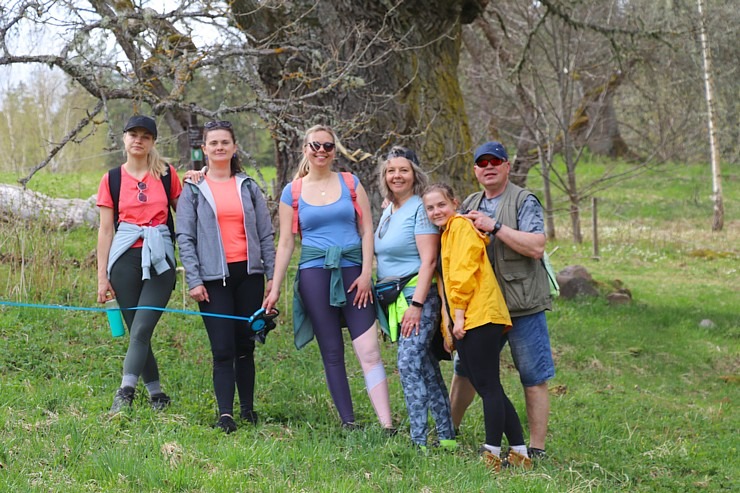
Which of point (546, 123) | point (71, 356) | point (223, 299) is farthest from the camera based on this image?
point (546, 123)

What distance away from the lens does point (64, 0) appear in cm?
646

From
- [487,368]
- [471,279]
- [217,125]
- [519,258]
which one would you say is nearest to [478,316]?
[471,279]

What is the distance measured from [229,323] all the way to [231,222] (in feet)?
1.93

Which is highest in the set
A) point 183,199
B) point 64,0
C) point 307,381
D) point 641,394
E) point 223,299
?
point 64,0

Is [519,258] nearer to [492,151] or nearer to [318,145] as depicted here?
[492,151]

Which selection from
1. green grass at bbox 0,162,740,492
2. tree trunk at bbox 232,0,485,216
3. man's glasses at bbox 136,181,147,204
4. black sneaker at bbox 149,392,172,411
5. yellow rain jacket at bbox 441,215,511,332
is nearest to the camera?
green grass at bbox 0,162,740,492

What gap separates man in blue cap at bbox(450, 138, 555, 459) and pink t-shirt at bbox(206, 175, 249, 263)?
4.36 ft

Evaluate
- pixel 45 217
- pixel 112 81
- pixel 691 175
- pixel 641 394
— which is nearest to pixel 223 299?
pixel 112 81

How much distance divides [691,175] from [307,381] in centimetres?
2441

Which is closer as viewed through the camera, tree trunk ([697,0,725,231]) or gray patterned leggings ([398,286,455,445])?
gray patterned leggings ([398,286,455,445])

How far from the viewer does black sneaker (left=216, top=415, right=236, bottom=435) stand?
4703mm

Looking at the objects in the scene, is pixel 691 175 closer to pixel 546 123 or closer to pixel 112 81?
pixel 546 123

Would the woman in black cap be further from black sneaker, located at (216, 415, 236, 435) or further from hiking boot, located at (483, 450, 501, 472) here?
hiking boot, located at (483, 450, 501, 472)

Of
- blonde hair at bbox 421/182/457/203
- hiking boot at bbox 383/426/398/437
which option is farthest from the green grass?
blonde hair at bbox 421/182/457/203
